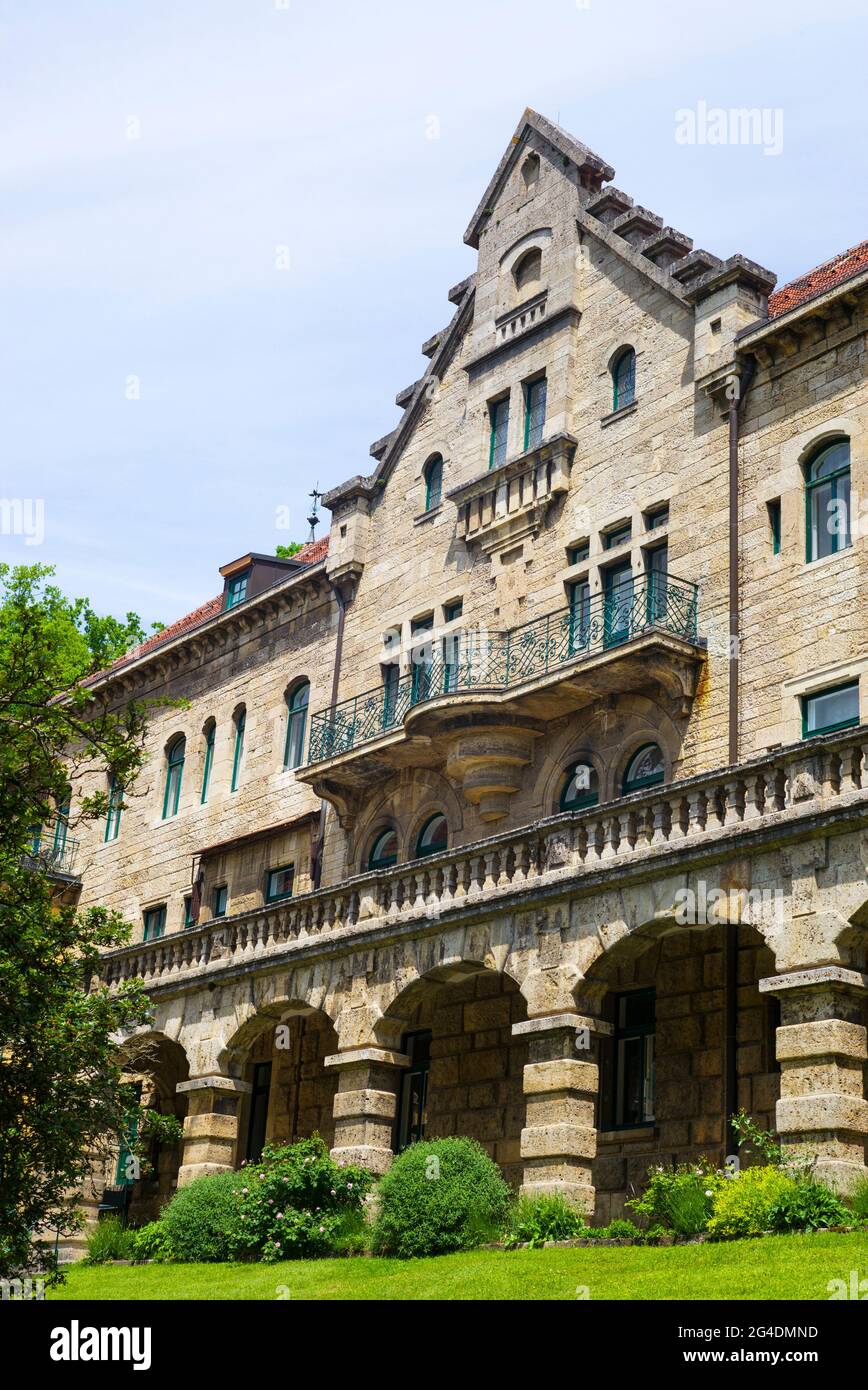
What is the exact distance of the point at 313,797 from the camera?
122 ft

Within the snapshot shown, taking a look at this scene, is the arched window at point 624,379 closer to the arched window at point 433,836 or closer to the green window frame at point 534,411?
the green window frame at point 534,411

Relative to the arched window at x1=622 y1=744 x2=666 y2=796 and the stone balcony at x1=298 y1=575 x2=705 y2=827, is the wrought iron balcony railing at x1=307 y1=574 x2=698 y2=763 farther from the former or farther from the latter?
the arched window at x1=622 y1=744 x2=666 y2=796

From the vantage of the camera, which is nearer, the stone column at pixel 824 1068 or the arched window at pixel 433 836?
the stone column at pixel 824 1068

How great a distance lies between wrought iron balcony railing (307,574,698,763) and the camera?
29.4 metres

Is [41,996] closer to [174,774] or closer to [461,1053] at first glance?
[461,1053]

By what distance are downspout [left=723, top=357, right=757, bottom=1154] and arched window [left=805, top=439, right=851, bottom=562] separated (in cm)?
135

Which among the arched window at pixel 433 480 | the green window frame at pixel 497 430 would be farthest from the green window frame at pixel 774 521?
the arched window at pixel 433 480

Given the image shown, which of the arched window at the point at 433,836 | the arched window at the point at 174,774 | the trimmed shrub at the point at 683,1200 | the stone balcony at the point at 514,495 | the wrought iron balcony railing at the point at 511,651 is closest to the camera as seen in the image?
the trimmed shrub at the point at 683,1200

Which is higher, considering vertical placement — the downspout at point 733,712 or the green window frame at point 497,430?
the green window frame at point 497,430

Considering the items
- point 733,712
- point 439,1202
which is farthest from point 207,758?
point 439,1202

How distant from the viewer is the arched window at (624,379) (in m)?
32.2

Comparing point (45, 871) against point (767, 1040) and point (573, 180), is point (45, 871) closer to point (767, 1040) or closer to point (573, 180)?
point (767, 1040)

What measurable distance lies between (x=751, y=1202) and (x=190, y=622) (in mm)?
30531

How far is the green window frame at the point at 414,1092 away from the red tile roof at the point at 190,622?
1472 centimetres
